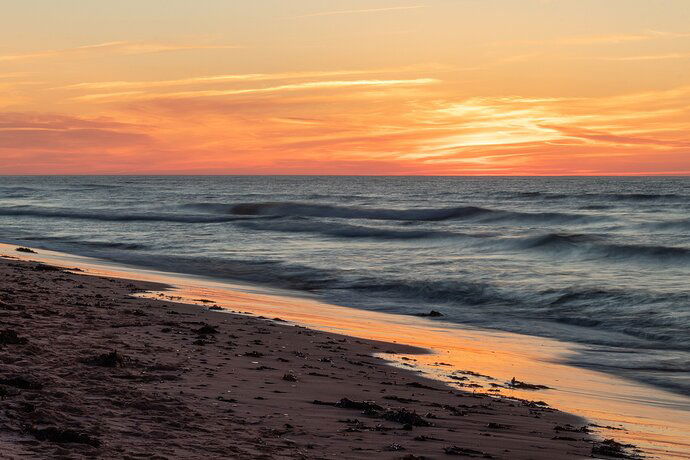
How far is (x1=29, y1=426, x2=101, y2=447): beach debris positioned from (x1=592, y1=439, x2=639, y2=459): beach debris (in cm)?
400

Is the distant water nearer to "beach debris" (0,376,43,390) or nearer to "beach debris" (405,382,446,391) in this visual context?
"beach debris" (405,382,446,391)

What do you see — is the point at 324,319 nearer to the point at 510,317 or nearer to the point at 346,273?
the point at 510,317

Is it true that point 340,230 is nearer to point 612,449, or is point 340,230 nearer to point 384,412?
point 384,412

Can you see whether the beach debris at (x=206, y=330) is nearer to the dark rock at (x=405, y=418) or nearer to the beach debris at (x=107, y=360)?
the beach debris at (x=107, y=360)

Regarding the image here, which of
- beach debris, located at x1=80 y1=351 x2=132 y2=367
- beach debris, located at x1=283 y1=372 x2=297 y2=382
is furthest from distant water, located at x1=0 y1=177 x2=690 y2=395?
beach debris, located at x1=80 y1=351 x2=132 y2=367

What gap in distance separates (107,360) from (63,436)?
92.1 inches

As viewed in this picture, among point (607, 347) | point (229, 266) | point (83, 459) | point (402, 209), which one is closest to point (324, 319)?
point (607, 347)

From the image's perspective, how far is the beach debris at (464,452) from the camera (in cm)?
579

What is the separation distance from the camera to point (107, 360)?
24.0 ft

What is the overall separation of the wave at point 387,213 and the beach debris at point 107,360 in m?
45.1

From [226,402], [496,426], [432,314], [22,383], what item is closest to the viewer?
[22,383]

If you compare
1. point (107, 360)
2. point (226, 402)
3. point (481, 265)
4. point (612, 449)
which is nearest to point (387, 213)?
point (481, 265)

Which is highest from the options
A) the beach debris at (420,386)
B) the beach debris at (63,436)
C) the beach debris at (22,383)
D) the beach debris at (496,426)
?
the beach debris at (22,383)

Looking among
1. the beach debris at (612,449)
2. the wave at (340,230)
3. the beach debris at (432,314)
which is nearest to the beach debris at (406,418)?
the beach debris at (612,449)
